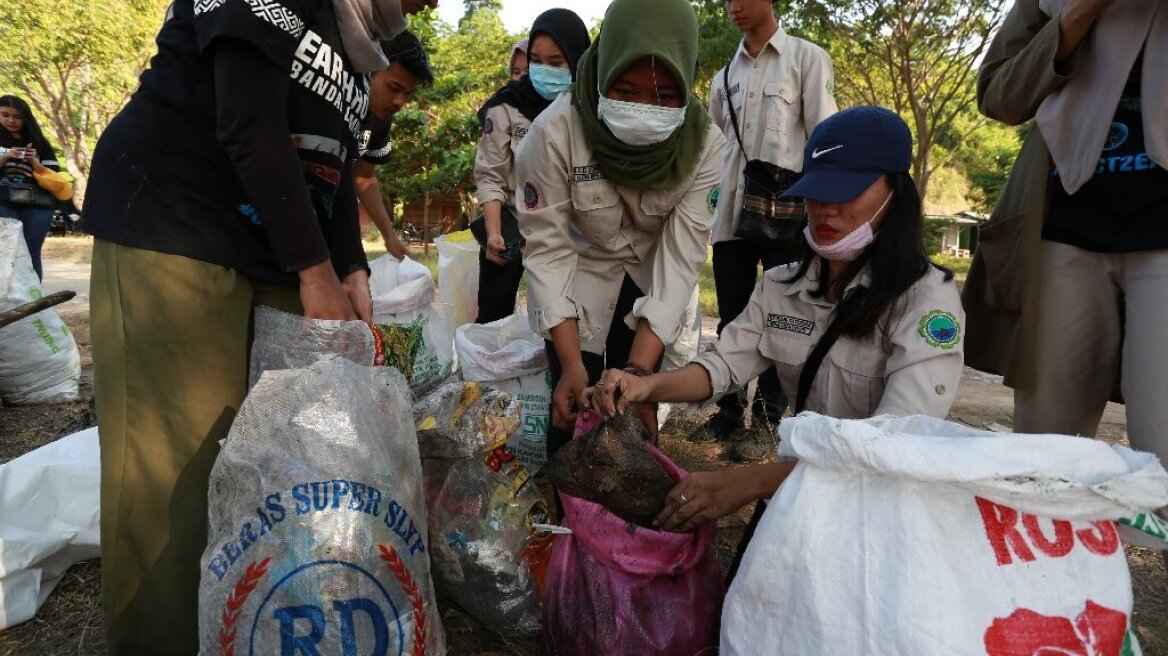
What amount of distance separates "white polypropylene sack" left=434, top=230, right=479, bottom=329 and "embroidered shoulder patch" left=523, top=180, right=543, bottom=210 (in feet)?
5.56

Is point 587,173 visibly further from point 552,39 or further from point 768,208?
point 552,39

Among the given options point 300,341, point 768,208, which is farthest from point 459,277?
point 300,341

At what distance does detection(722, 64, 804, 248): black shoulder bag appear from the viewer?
287 cm

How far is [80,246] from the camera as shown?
12922 millimetres

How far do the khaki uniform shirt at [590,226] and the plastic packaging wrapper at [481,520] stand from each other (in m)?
0.40

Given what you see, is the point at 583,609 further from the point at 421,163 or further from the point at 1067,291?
the point at 421,163

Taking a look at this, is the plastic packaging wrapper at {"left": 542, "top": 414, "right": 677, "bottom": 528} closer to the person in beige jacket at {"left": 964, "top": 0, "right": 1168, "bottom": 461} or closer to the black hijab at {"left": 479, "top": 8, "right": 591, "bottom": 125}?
the person in beige jacket at {"left": 964, "top": 0, "right": 1168, "bottom": 461}

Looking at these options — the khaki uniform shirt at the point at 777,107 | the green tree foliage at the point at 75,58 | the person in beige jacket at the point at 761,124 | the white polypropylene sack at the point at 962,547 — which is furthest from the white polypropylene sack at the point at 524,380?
the green tree foliage at the point at 75,58

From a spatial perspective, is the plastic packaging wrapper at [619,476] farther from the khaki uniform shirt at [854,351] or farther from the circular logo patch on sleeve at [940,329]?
the circular logo patch on sleeve at [940,329]

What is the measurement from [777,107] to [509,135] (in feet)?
3.90

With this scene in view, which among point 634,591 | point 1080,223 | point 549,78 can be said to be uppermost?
point 549,78

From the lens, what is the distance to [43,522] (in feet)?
6.49

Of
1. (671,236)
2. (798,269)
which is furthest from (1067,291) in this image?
(671,236)

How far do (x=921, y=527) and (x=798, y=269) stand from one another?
2.94 feet
